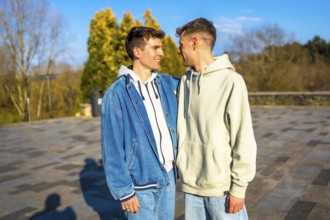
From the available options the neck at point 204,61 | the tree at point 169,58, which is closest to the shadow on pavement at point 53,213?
the neck at point 204,61

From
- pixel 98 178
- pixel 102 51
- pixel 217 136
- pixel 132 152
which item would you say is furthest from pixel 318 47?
pixel 132 152

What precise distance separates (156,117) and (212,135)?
1.43 ft

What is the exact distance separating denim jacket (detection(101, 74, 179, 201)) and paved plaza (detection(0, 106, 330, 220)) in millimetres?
1713

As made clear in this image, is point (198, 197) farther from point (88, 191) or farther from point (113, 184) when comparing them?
point (88, 191)

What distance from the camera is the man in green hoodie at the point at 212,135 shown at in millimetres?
1818

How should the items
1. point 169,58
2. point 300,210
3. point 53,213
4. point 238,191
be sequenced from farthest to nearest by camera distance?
1. point 169,58
2. point 53,213
3. point 300,210
4. point 238,191

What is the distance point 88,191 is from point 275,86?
601 inches

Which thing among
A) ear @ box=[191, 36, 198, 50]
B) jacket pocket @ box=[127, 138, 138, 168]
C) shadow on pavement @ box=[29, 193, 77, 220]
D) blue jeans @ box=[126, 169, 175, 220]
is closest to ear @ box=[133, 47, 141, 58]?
ear @ box=[191, 36, 198, 50]

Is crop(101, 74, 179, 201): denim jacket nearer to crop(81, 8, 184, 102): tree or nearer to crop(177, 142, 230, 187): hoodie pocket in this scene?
crop(177, 142, 230, 187): hoodie pocket

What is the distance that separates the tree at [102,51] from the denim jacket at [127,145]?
13.1 metres

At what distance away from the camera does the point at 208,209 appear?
1.99 meters

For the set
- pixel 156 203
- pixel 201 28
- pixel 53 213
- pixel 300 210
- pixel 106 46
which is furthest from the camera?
pixel 106 46

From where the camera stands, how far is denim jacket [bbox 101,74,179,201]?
2010mm

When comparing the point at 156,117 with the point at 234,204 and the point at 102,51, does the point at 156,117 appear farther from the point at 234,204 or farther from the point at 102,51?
the point at 102,51
